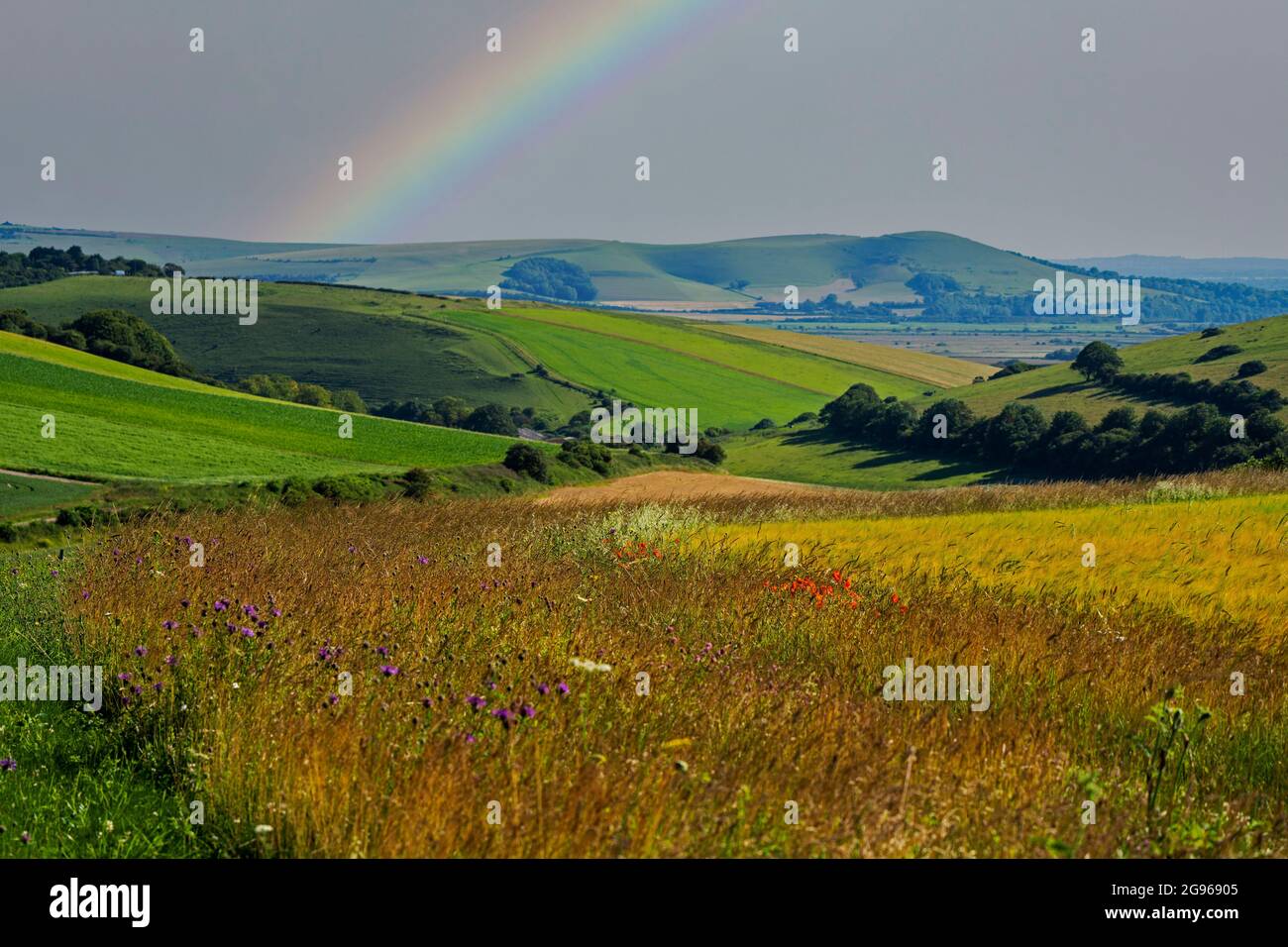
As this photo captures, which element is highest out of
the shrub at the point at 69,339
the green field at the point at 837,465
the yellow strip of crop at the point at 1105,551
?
the shrub at the point at 69,339

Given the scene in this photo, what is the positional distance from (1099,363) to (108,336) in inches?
4066

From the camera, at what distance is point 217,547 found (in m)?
11.2

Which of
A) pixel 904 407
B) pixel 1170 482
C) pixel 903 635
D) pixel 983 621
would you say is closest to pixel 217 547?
pixel 903 635

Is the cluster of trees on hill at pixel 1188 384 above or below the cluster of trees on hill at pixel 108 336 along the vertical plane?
below

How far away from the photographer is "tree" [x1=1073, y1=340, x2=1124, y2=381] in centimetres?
→ 12888

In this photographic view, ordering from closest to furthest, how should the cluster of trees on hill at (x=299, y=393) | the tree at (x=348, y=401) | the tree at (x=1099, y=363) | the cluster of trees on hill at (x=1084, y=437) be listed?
the cluster of trees on hill at (x=1084, y=437) → the tree at (x=1099, y=363) → the cluster of trees on hill at (x=299, y=393) → the tree at (x=348, y=401)

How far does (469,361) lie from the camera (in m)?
170

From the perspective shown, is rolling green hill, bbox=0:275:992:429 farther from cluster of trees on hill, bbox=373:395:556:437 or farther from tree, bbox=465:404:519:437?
tree, bbox=465:404:519:437

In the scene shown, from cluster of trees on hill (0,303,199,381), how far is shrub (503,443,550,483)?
53.2m

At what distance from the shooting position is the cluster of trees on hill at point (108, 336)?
107875 millimetres

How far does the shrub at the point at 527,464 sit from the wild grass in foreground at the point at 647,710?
57.0 m

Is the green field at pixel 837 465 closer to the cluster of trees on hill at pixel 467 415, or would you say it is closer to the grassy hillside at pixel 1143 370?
the grassy hillside at pixel 1143 370

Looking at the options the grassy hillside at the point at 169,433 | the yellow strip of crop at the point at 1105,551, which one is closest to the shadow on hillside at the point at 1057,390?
the grassy hillside at the point at 169,433

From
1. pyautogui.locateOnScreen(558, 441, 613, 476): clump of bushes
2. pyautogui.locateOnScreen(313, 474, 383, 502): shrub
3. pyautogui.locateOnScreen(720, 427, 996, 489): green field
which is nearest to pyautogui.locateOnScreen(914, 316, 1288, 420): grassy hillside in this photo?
pyautogui.locateOnScreen(720, 427, 996, 489): green field
